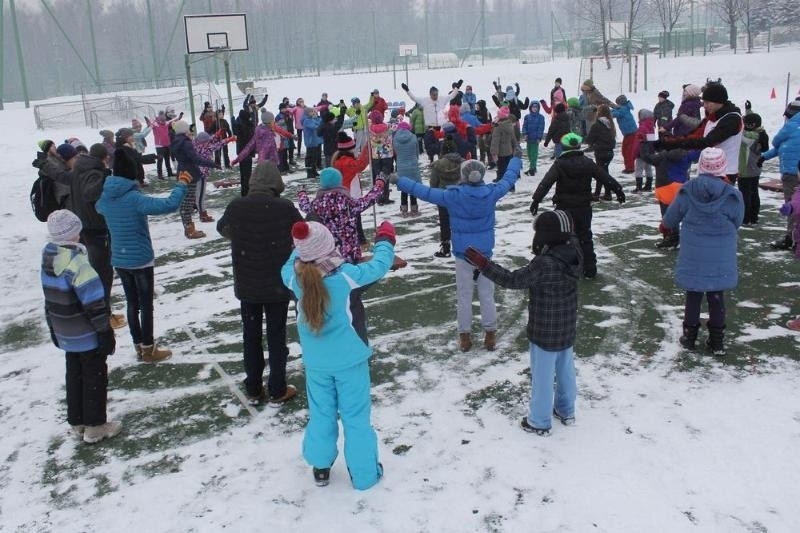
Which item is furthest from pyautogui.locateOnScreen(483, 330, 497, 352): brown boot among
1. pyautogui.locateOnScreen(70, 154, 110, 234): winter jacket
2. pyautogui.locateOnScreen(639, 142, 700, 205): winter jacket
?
pyautogui.locateOnScreen(70, 154, 110, 234): winter jacket

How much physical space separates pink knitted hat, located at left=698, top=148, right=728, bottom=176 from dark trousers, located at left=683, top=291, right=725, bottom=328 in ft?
3.50

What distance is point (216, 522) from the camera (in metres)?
4.05

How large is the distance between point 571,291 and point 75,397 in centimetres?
384

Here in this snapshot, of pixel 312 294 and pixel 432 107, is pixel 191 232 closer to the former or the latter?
pixel 432 107

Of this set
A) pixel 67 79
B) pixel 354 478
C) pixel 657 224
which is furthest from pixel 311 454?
pixel 67 79

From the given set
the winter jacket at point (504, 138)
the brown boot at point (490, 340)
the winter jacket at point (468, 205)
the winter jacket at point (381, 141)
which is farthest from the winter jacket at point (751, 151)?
the winter jacket at point (381, 141)

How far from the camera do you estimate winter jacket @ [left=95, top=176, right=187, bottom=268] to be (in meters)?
6.11

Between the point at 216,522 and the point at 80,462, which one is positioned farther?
the point at 80,462

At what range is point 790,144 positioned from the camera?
9047mm

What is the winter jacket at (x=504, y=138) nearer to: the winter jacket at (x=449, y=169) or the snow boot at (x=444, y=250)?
the snow boot at (x=444, y=250)

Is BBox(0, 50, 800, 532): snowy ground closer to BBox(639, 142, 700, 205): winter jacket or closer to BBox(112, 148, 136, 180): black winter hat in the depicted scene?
BBox(639, 142, 700, 205): winter jacket

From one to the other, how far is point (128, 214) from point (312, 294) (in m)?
3.23

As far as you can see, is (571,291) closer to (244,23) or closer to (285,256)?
(285,256)

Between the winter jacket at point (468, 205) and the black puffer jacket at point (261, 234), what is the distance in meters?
1.37
